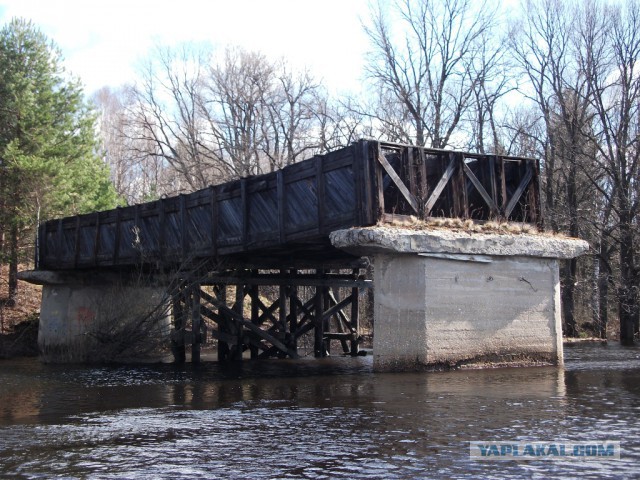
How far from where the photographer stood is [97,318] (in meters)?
21.2

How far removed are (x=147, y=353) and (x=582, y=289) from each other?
1758cm

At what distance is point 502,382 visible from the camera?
1180cm

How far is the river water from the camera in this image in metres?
6.34

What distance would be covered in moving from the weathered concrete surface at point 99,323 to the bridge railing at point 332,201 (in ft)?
4.21

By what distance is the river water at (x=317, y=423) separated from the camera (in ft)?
20.8

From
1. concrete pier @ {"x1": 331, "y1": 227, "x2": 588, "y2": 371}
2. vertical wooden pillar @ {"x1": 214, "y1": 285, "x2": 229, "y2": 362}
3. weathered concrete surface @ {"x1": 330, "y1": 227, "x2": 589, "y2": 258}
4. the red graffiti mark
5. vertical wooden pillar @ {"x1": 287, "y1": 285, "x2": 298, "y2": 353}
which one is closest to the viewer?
weathered concrete surface @ {"x1": 330, "y1": 227, "x2": 589, "y2": 258}

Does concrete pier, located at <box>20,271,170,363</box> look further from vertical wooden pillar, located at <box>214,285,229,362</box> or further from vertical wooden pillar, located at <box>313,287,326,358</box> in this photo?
vertical wooden pillar, located at <box>313,287,326,358</box>

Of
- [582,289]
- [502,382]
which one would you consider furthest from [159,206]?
[582,289]

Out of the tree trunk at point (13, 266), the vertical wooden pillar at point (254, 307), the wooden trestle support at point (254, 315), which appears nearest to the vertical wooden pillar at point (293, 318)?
the wooden trestle support at point (254, 315)

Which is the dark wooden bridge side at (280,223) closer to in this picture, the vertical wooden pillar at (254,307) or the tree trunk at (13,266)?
the vertical wooden pillar at (254,307)

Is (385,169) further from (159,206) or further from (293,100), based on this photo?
(293,100)

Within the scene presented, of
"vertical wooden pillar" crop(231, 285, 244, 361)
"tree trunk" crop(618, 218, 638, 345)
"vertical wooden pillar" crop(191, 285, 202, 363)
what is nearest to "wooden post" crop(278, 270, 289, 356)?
"vertical wooden pillar" crop(231, 285, 244, 361)

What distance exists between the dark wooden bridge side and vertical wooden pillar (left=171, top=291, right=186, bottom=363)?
0.03m

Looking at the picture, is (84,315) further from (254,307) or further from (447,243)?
(447,243)
